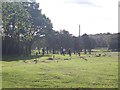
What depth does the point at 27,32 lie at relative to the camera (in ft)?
208

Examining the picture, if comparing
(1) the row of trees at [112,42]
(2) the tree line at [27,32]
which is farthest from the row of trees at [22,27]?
(1) the row of trees at [112,42]

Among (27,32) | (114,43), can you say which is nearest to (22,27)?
(27,32)

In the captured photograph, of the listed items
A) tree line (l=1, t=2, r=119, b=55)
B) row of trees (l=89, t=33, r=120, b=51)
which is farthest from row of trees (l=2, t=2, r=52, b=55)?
row of trees (l=89, t=33, r=120, b=51)

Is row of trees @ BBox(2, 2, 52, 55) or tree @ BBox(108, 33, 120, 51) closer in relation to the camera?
row of trees @ BBox(2, 2, 52, 55)

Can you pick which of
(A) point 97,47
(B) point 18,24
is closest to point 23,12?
(B) point 18,24

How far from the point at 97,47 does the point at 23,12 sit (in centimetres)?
7187

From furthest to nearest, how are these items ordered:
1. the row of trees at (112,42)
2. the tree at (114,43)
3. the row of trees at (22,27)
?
the tree at (114,43) < the row of trees at (112,42) < the row of trees at (22,27)

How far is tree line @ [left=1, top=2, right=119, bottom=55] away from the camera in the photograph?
52.7 metres

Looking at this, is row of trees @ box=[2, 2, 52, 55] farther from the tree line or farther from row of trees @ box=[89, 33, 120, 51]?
row of trees @ box=[89, 33, 120, 51]

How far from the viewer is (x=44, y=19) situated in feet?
243

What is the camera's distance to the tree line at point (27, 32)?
52.7 metres

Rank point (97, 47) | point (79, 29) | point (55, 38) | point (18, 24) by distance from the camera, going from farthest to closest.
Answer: point (97, 47), point (79, 29), point (55, 38), point (18, 24)

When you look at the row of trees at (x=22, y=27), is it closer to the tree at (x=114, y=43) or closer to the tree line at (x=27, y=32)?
the tree line at (x=27, y=32)

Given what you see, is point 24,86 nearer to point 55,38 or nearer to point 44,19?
point 44,19
